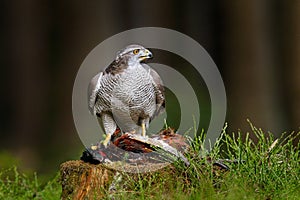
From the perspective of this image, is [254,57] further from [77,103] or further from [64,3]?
[77,103]

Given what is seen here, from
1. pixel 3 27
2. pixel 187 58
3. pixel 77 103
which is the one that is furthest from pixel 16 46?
pixel 77 103

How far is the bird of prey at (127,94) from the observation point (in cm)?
368

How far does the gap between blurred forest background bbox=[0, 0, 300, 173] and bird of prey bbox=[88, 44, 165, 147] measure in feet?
10.3

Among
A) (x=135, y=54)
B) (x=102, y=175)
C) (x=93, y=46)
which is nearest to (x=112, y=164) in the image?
(x=102, y=175)

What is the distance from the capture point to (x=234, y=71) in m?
7.15

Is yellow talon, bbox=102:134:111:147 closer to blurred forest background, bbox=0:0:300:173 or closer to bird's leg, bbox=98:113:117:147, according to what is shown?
bird's leg, bbox=98:113:117:147

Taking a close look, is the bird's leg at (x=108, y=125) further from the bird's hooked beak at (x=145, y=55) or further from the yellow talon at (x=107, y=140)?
the bird's hooked beak at (x=145, y=55)

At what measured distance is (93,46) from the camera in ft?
25.3

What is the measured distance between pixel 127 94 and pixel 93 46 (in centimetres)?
408

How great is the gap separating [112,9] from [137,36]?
120cm

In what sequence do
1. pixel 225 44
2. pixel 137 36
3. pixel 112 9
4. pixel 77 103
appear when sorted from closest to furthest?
pixel 77 103 → pixel 137 36 → pixel 225 44 → pixel 112 9

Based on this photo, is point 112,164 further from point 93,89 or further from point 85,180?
point 93,89

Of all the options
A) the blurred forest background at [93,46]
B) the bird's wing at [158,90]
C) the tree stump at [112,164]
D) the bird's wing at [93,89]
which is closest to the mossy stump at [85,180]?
the tree stump at [112,164]

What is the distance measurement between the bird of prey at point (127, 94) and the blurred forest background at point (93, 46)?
10.3 feet
